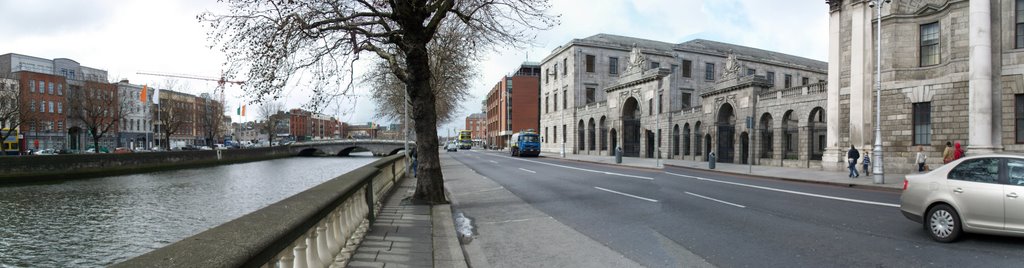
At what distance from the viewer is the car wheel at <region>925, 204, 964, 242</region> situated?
673 centimetres

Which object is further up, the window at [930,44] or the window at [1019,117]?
the window at [930,44]

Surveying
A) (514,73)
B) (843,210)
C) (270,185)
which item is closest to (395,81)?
(270,185)

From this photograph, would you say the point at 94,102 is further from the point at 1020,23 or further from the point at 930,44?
the point at 1020,23

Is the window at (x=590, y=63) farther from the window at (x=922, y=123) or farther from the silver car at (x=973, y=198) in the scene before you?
the silver car at (x=973, y=198)

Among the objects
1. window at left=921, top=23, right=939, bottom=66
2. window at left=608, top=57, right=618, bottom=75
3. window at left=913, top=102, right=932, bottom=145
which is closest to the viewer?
window at left=913, top=102, right=932, bottom=145

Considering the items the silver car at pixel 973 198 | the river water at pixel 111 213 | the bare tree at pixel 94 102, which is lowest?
the river water at pixel 111 213

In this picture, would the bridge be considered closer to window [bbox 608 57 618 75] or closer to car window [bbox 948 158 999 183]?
window [bbox 608 57 618 75]

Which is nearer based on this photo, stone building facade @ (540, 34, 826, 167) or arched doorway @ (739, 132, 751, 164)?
stone building facade @ (540, 34, 826, 167)

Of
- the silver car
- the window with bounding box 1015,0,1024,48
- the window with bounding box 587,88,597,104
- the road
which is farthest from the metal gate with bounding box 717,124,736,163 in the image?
the silver car

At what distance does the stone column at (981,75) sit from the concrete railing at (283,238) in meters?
22.0

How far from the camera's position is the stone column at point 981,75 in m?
18.6

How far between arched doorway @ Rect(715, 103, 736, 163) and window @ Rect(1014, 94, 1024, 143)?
1563 cm

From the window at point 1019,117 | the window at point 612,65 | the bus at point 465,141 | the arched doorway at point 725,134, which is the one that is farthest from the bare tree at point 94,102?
the bus at point 465,141

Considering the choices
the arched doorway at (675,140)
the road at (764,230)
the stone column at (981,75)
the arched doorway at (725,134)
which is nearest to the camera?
the road at (764,230)
